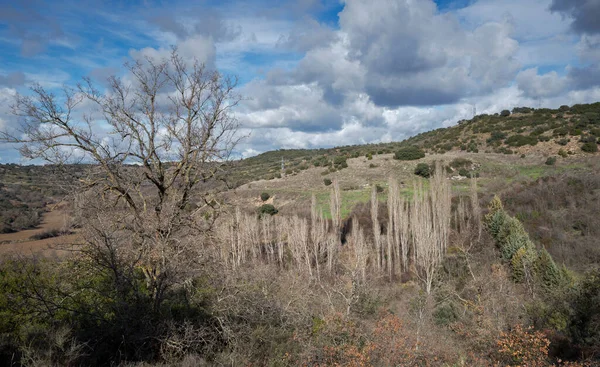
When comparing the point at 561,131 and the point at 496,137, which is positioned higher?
the point at 496,137

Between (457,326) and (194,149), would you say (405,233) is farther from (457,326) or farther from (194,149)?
(194,149)

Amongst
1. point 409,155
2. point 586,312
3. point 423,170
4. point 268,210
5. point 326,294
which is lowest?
point 326,294

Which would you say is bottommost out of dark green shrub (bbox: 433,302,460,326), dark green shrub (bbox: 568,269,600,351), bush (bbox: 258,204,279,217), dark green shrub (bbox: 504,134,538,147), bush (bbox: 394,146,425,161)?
dark green shrub (bbox: 433,302,460,326)

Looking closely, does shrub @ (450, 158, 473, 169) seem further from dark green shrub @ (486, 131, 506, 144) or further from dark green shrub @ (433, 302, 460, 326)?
dark green shrub @ (433, 302, 460, 326)

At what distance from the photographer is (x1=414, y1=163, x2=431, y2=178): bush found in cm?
4639

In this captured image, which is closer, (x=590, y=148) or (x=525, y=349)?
(x=525, y=349)

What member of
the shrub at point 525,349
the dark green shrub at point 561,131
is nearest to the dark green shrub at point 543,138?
the dark green shrub at point 561,131

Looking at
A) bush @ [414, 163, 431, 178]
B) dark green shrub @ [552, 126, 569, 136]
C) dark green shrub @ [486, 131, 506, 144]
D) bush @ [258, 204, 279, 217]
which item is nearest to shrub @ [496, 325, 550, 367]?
bush @ [258, 204, 279, 217]

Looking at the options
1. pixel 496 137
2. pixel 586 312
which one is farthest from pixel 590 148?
pixel 586 312

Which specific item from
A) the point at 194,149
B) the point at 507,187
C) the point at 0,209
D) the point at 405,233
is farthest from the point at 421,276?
the point at 0,209

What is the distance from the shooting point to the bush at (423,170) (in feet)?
152

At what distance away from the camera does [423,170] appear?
153 feet

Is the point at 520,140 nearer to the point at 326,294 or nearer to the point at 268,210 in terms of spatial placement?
the point at 268,210

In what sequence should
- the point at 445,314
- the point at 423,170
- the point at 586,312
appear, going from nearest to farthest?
the point at 586,312
the point at 445,314
the point at 423,170
